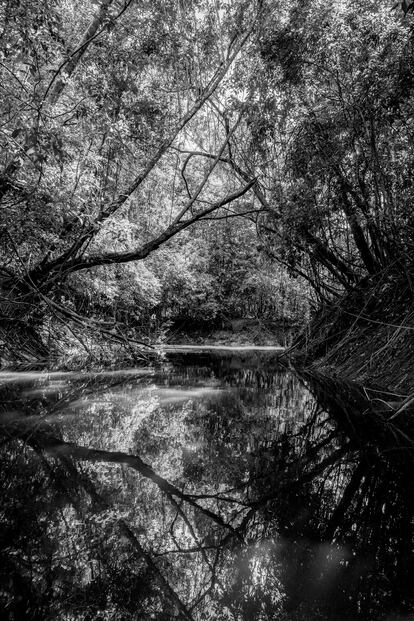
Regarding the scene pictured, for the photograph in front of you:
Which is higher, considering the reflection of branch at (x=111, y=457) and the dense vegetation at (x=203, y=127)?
the dense vegetation at (x=203, y=127)

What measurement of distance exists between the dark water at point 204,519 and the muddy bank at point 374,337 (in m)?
1.69

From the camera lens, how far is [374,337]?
16.6ft

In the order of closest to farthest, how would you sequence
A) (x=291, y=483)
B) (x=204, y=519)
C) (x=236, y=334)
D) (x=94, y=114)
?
(x=204, y=519), (x=291, y=483), (x=94, y=114), (x=236, y=334)

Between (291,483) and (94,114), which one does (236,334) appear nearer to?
(94,114)

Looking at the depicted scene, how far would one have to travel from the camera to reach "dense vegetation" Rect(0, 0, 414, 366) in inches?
173

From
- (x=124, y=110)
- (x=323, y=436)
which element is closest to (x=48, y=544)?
(x=323, y=436)

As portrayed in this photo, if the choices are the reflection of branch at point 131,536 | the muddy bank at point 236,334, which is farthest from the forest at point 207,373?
the muddy bank at point 236,334

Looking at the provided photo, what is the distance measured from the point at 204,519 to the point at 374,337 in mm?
4390

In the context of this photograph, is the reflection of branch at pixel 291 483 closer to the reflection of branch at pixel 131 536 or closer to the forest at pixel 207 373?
the forest at pixel 207 373

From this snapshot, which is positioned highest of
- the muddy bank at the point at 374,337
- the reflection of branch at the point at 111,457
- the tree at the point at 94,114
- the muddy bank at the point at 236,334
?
the tree at the point at 94,114

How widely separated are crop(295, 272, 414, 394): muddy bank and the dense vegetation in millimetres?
297

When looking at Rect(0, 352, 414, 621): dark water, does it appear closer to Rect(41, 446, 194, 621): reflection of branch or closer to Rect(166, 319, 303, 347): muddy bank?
Rect(41, 446, 194, 621): reflection of branch

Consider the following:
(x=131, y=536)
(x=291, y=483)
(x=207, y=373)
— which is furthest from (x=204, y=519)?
(x=207, y=373)

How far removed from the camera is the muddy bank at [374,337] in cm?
407
